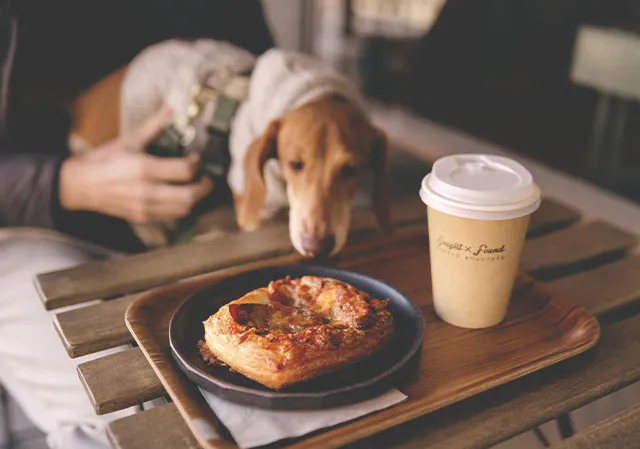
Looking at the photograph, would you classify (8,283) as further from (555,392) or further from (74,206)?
(555,392)

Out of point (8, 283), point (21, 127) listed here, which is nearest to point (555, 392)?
point (8, 283)

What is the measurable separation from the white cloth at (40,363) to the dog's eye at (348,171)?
1.71 feet

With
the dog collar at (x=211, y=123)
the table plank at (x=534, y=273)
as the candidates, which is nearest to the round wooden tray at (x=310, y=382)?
the table plank at (x=534, y=273)

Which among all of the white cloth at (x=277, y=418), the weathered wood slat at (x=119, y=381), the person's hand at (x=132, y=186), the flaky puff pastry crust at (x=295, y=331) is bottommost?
the person's hand at (x=132, y=186)

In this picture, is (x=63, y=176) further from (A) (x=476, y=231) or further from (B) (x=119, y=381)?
(A) (x=476, y=231)

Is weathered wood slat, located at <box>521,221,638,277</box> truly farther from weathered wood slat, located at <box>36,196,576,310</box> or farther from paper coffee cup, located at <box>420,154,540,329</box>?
paper coffee cup, located at <box>420,154,540,329</box>

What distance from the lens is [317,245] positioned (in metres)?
0.97

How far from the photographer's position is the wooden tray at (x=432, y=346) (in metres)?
0.58

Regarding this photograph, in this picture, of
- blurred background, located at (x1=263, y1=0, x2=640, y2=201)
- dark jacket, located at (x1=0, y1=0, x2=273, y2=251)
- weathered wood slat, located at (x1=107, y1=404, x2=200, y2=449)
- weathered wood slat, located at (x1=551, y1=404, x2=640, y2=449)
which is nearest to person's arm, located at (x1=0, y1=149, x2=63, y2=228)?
dark jacket, located at (x1=0, y1=0, x2=273, y2=251)

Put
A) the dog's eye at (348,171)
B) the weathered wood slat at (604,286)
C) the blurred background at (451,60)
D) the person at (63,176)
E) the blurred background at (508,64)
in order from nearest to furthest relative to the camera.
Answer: the weathered wood slat at (604,286)
the person at (63,176)
the dog's eye at (348,171)
the blurred background at (451,60)
the blurred background at (508,64)

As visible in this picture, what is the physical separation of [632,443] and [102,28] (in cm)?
156

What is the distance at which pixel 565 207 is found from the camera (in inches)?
47.5

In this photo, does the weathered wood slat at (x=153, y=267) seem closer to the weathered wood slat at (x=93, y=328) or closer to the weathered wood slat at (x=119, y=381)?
the weathered wood slat at (x=93, y=328)

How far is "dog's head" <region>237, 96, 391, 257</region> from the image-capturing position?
3.79ft
